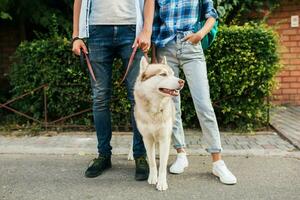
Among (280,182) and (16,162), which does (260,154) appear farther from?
(16,162)

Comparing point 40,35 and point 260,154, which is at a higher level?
point 40,35

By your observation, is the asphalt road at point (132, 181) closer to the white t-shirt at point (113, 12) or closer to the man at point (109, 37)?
the man at point (109, 37)

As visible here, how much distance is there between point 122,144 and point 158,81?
217 centimetres

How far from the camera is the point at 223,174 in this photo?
4.21 meters

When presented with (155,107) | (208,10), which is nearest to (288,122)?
(208,10)

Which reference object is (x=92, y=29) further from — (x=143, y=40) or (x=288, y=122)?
(x=288, y=122)

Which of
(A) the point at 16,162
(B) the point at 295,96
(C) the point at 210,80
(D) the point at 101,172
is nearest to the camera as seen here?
(D) the point at 101,172

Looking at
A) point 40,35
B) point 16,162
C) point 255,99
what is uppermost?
point 40,35

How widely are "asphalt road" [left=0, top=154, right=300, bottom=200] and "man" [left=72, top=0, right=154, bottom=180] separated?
267 millimetres

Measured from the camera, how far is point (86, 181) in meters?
4.31

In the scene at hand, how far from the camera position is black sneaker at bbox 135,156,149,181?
14.1 ft

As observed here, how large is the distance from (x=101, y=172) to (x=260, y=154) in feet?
6.72

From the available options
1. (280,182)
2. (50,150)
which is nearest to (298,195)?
(280,182)

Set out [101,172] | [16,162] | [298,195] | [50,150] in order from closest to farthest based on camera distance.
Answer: [298,195] < [101,172] < [16,162] < [50,150]
